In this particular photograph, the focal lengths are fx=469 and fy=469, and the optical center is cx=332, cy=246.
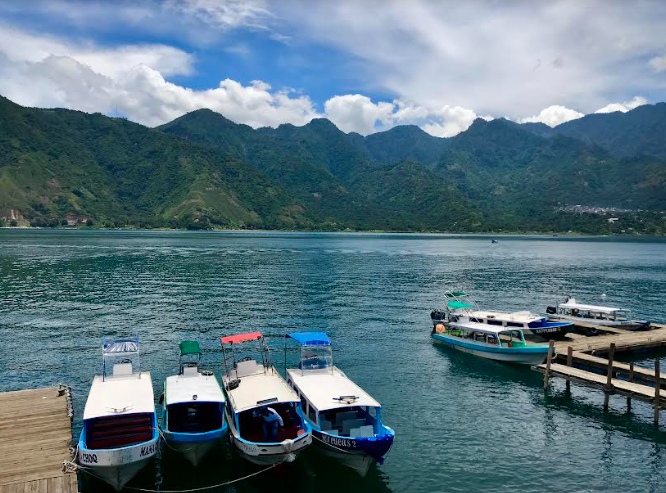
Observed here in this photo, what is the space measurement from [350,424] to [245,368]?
10.4 meters

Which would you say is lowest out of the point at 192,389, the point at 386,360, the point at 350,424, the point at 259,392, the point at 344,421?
the point at 386,360

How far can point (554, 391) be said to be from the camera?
142ft

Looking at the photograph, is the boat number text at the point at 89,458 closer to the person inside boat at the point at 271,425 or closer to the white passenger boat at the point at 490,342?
the person inside boat at the point at 271,425

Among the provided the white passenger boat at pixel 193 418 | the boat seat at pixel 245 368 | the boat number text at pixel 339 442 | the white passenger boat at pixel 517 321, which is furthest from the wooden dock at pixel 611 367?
the white passenger boat at pixel 193 418

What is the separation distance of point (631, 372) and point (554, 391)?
6.60 m

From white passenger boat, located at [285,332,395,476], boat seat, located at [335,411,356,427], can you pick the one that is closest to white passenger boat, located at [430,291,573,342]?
white passenger boat, located at [285,332,395,476]

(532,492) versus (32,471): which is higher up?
(32,471)

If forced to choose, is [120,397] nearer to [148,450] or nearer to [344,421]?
[148,450]

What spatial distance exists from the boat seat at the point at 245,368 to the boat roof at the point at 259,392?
0.43 m

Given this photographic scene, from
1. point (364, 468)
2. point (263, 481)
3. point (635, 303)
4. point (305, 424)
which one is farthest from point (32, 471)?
point (635, 303)

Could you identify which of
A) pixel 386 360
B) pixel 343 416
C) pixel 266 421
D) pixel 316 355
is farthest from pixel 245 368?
pixel 386 360

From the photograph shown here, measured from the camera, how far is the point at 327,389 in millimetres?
32344

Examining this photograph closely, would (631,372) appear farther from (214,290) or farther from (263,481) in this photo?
(214,290)

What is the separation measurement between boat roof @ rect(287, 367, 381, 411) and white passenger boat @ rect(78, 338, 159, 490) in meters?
9.89
